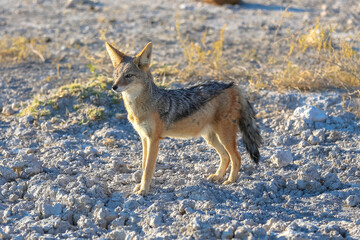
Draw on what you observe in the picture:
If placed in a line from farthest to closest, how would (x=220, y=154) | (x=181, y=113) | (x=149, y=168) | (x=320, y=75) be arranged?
(x=320, y=75), (x=220, y=154), (x=181, y=113), (x=149, y=168)

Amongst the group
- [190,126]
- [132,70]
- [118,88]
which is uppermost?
[132,70]

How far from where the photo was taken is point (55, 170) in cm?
655

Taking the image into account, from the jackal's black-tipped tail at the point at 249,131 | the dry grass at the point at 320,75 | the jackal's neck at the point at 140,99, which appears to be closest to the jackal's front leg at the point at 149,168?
the jackal's neck at the point at 140,99

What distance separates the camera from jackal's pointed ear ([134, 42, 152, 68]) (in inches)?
232

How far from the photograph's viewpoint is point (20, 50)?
444 inches

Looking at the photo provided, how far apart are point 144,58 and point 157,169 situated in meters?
1.57

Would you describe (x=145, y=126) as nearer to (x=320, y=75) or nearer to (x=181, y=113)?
(x=181, y=113)

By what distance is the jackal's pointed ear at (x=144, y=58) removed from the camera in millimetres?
5902

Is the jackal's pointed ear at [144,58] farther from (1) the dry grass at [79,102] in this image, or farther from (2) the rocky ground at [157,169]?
(1) the dry grass at [79,102]

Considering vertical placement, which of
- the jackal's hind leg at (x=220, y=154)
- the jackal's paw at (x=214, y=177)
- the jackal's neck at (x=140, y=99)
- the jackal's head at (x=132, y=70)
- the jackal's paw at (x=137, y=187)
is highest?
the jackal's head at (x=132, y=70)

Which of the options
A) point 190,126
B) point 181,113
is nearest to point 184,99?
point 181,113

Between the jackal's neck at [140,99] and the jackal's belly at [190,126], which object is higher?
the jackal's neck at [140,99]

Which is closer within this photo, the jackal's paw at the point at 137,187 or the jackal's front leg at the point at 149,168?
the jackal's front leg at the point at 149,168

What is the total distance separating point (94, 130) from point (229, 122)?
2617 millimetres
